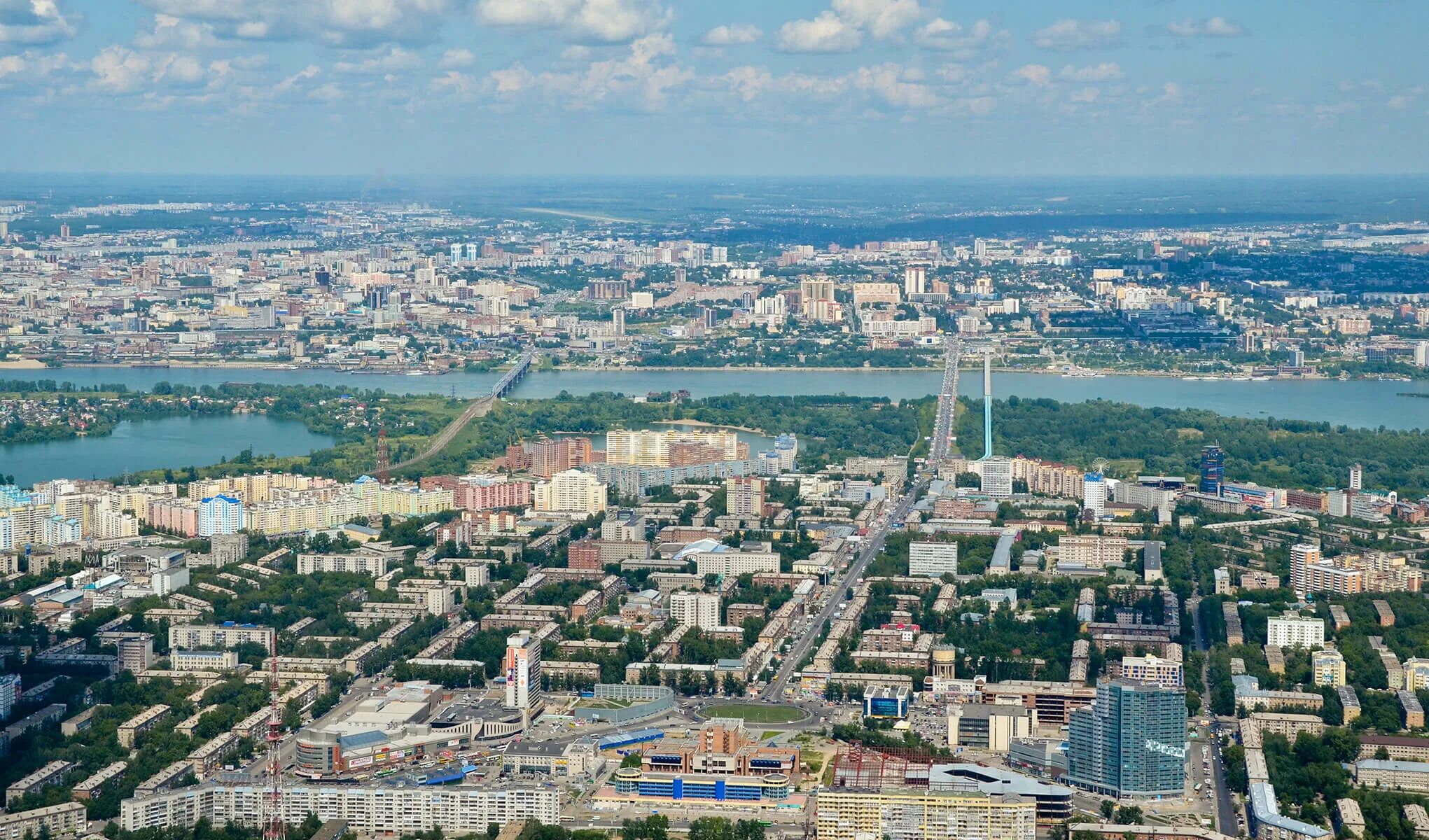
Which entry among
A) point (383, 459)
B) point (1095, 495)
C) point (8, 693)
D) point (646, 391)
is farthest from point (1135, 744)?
point (646, 391)

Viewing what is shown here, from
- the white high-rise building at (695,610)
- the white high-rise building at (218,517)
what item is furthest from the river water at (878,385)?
the white high-rise building at (695,610)

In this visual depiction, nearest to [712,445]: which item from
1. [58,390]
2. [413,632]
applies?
[413,632]

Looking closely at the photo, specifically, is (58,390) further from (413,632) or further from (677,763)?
(677,763)

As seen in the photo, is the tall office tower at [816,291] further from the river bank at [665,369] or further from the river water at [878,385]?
the river water at [878,385]

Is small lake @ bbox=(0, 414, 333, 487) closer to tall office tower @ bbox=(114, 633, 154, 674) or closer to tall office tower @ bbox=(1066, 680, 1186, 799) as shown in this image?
tall office tower @ bbox=(114, 633, 154, 674)

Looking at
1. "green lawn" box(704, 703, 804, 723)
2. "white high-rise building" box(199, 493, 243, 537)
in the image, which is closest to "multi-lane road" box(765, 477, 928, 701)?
"green lawn" box(704, 703, 804, 723)

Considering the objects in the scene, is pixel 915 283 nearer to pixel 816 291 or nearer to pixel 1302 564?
pixel 816 291
